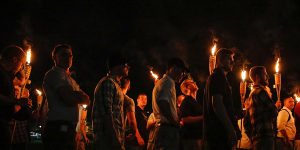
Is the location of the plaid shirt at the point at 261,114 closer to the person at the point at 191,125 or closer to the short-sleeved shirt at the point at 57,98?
the person at the point at 191,125

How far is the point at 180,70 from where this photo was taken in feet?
17.6

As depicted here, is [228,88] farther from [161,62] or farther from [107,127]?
[161,62]

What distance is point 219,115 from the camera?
4449mm

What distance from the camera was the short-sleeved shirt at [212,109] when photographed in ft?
15.0

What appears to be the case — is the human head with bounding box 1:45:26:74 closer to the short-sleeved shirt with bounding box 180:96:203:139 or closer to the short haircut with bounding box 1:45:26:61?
the short haircut with bounding box 1:45:26:61

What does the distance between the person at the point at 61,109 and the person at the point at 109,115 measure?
23cm

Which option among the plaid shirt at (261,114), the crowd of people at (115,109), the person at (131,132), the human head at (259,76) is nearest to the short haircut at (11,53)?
the crowd of people at (115,109)

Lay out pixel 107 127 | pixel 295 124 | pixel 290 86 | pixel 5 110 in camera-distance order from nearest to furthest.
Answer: pixel 5 110
pixel 107 127
pixel 295 124
pixel 290 86

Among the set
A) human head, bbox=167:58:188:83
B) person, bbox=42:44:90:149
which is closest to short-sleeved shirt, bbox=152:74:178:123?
human head, bbox=167:58:188:83

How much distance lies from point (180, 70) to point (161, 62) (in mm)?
11090

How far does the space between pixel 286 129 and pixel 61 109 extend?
7.42m

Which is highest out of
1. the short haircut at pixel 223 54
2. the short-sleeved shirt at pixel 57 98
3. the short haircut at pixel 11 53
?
the short haircut at pixel 223 54

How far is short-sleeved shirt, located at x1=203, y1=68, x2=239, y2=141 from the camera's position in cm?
457

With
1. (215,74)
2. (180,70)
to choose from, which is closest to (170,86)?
(180,70)
